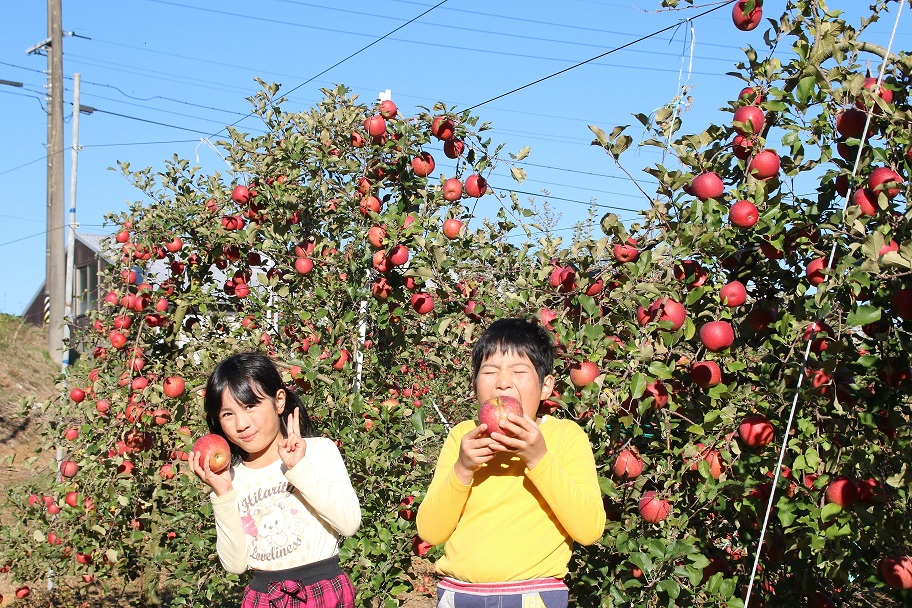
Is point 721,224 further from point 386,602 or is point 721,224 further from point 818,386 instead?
point 386,602

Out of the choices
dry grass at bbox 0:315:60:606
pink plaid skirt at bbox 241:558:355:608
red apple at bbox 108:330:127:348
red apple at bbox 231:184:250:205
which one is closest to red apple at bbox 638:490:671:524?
pink plaid skirt at bbox 241:558:355:608

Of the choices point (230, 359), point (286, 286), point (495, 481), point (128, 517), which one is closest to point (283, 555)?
point (230, 359)

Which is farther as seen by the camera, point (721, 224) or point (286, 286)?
point (286, 286)

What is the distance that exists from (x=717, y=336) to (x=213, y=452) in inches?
51.0

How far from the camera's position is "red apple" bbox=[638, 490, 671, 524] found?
2137 millimetres

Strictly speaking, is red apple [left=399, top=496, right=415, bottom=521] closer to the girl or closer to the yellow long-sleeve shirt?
the girl

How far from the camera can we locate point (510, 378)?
76.7 inches

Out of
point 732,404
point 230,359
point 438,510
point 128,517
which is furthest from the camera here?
point 128,517

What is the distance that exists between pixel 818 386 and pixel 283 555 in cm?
135

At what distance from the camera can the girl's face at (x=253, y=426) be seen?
7.63 ft

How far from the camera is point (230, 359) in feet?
7.82

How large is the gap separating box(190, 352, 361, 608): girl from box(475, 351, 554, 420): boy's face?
513 mm

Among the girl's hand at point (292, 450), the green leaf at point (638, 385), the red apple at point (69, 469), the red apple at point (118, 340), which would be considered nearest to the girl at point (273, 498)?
the girl's hand at point (292, 450)

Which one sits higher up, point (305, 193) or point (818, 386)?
point (305, 193)
